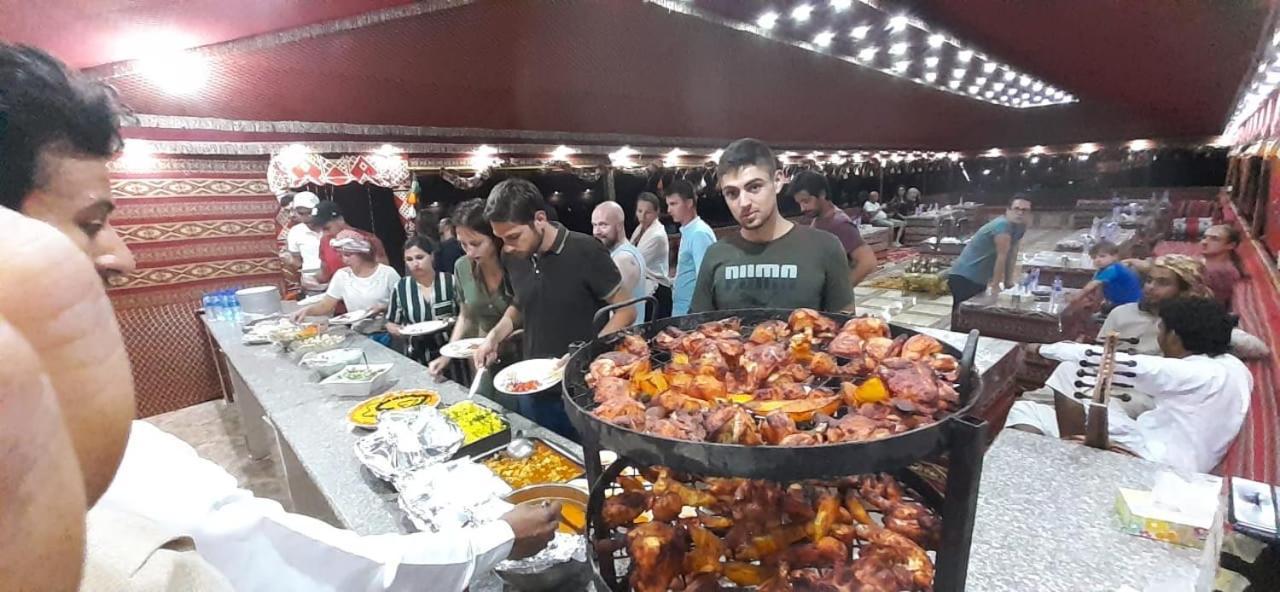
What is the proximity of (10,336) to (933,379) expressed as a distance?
3.59 ft

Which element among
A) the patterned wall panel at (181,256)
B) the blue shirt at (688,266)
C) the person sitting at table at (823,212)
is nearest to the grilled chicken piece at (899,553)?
the blue shirt at (688,266)

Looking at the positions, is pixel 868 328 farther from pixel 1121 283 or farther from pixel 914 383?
pixel 1121 283

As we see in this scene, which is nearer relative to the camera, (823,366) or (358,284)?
(823,366)

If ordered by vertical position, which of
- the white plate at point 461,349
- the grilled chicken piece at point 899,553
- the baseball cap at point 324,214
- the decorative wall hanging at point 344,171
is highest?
the decorative wall hanging at point 344,171

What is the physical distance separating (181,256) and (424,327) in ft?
15.6

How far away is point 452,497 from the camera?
1.48 m

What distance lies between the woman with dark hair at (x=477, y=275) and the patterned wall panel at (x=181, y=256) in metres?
5.06

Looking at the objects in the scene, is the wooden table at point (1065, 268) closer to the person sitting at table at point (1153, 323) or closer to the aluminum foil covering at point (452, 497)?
the person sitting at table at point (1153, 323)

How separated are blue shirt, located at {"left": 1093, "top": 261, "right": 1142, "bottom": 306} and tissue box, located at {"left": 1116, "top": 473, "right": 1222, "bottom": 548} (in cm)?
439

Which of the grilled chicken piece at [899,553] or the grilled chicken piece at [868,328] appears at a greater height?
the grilled chicken piece at [868,328]

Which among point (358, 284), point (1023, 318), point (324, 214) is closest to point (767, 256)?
point (358, 284)

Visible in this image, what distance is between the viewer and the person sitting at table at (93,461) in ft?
1.03

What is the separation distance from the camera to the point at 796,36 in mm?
6195

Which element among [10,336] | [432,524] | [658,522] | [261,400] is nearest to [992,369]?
[658,522]
